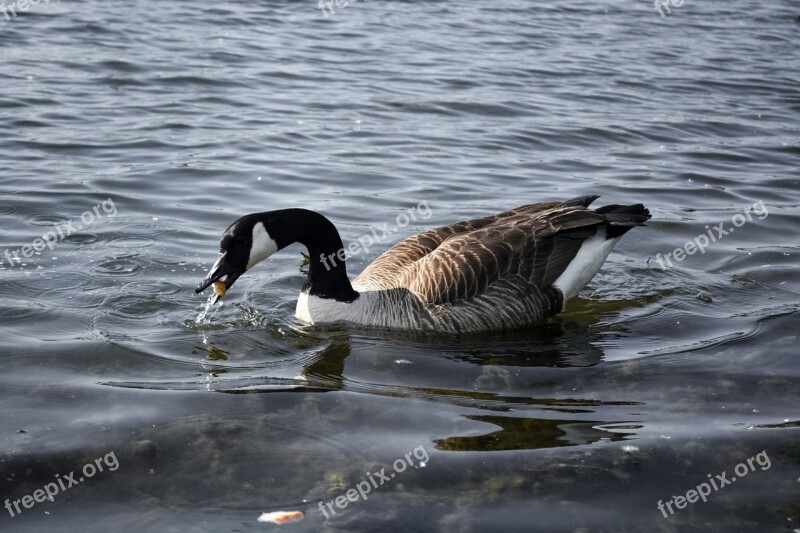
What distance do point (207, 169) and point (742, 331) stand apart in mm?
6680

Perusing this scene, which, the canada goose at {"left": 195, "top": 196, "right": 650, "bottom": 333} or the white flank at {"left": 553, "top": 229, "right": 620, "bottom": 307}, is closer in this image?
the canada goose at {"left": 195, "top": 196, "right": 650, "bottom": 333}

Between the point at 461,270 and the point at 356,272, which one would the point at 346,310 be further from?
the point at 356,272

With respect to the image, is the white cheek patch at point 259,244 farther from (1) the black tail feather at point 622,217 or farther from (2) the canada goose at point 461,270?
(1) the black tail feather at point 622,217

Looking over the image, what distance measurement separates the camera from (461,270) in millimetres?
8016

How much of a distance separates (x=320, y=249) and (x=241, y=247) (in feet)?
2.78

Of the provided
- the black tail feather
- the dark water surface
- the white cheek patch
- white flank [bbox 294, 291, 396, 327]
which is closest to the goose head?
the white cheek patch

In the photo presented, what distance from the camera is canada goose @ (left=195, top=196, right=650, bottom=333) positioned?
8.01m

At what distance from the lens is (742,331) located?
7816 millimetres

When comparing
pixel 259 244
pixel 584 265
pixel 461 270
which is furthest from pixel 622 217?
pixel 259 244

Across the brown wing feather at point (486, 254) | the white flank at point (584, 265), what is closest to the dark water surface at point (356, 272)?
the white flank at point (584, 265)

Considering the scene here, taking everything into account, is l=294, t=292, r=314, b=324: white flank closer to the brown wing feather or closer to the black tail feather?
the brown wing feather

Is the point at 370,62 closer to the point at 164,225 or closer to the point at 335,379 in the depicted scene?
the point at 164,225

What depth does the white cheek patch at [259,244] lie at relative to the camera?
7664mm

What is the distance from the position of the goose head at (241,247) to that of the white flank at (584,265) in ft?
8.00
